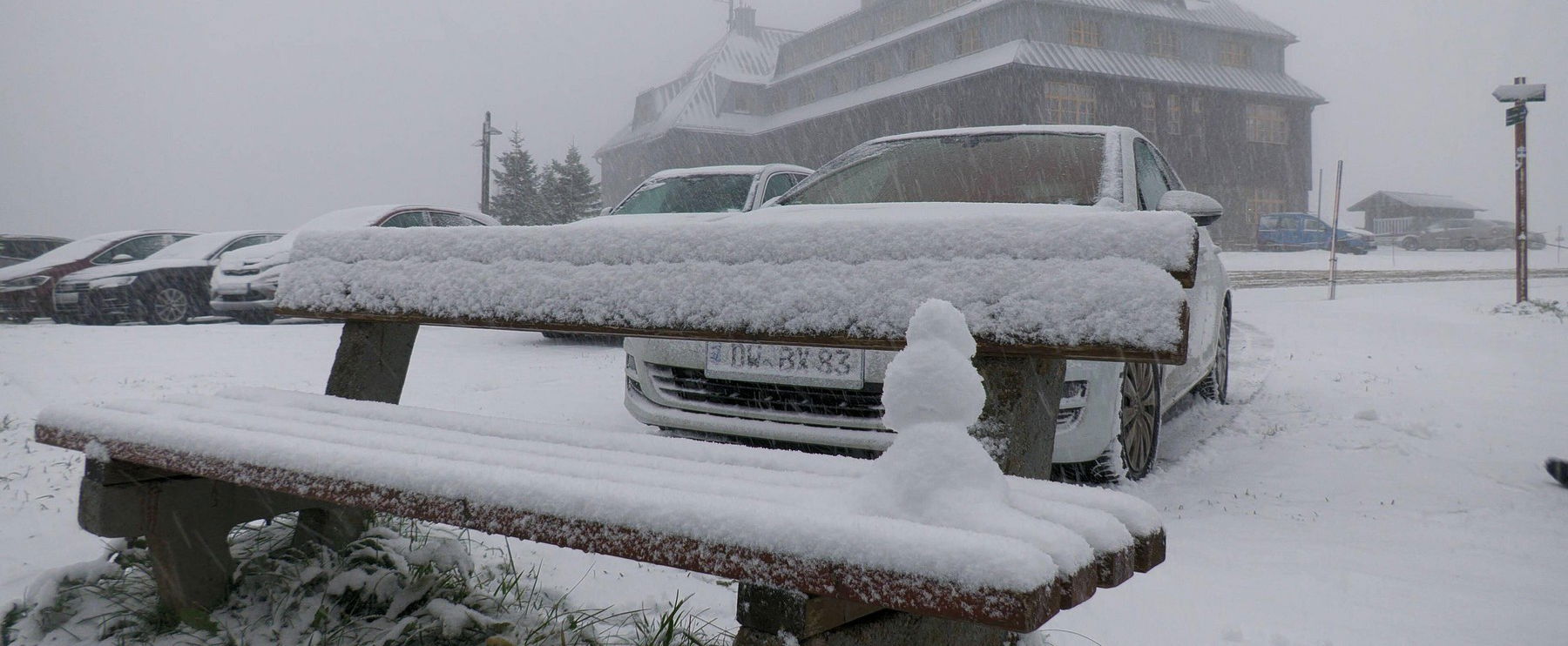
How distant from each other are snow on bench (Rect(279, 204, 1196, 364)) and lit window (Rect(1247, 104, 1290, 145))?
112ft

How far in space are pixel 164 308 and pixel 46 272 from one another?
5.67 ft

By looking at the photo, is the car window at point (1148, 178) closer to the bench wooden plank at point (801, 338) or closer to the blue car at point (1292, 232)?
the bench wooden plank at point (801, 338)

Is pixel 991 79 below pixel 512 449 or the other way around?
the other way around

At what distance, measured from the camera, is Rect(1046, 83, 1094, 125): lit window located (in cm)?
2747

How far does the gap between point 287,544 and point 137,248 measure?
41.1 feet

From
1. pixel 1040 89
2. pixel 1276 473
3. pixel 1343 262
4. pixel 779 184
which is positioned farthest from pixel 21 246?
pixel 1343 262

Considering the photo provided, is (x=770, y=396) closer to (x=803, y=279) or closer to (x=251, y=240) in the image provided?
(x=803, y=279)

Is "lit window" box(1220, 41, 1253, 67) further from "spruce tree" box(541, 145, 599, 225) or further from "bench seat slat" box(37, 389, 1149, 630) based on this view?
"bench seat slat" box(37, 389, 1149, 630)

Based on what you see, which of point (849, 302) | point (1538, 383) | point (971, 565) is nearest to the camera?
point (971, 565)

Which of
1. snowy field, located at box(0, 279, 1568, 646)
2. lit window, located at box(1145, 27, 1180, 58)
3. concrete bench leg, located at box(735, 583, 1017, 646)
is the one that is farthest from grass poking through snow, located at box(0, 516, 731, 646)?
lit window, located at box(1145, 27, 1180, 58)

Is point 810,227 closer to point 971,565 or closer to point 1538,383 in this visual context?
point 971,565

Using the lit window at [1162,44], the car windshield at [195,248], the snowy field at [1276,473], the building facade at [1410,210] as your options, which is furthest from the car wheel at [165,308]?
the building facade at [1410,210]

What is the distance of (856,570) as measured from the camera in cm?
102

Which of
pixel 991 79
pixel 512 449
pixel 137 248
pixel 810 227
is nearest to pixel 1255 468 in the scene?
pixel 810 227
